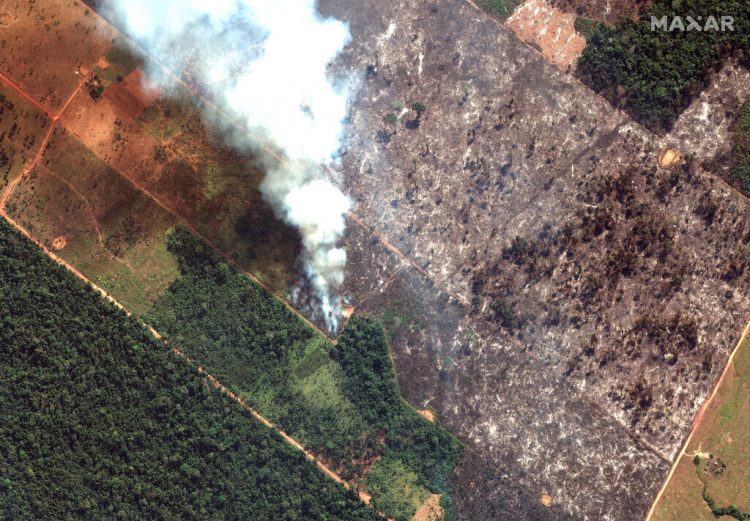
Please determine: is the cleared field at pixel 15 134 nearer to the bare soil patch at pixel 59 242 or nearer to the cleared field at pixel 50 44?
the cleared field at pixel 50 44

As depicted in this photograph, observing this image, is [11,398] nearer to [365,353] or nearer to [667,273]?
[365,353]

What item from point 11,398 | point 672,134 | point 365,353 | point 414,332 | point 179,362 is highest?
point 672,134

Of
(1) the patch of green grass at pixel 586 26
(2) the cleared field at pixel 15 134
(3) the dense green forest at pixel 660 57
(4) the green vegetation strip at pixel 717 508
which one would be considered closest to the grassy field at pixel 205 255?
(2) the cleared field at pixel 15 134

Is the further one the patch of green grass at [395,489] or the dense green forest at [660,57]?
the dense green forest at [660,57]

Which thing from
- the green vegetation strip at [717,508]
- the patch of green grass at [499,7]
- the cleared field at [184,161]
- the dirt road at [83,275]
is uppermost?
the patch of green grass at [499,7]

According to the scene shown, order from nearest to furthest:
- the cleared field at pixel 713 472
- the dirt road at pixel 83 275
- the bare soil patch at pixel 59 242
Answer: the dirt road at pixel 83 275, the bare soil patch at pixel 59 242, the cleared field at pixel 713 472

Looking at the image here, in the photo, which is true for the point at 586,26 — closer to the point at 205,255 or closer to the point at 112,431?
the point at 205,255

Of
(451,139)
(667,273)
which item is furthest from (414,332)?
(667,273)
